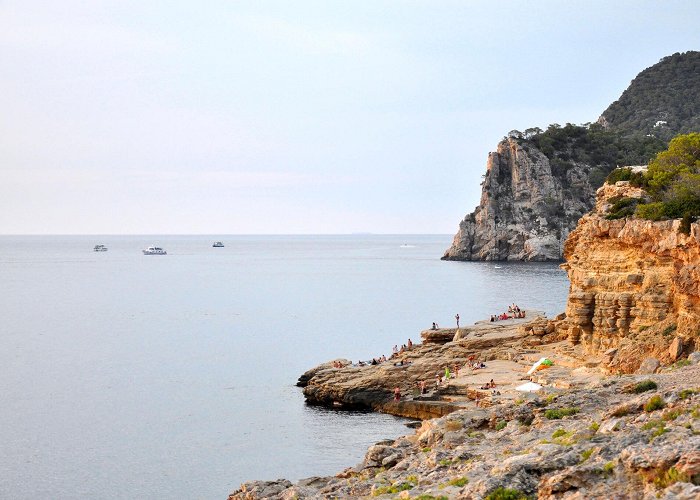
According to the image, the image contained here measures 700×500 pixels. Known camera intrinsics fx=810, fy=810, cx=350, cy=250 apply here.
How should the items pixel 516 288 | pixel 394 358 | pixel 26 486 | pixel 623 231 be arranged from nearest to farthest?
pixel 26 486
pixel 623 231
pixel 394 358
pixel 516 288

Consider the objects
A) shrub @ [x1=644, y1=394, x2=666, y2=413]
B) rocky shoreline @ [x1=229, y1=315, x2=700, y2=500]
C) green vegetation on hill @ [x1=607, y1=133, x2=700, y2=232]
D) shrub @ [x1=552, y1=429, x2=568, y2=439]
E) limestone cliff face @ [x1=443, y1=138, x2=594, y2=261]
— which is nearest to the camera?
rocky shoreline @ [x1=229, y1=315, x2=700, y2=500]

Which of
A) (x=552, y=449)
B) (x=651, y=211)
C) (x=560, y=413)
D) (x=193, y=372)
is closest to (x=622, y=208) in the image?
(x=651, y=211)

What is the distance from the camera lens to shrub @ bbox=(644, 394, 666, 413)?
71.6 feet

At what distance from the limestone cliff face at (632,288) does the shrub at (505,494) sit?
21818 mm

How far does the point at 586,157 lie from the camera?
567ft

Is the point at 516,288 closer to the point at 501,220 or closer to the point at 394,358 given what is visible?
the point at 501,220

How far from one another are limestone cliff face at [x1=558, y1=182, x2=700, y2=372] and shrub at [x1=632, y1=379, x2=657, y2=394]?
1137cm

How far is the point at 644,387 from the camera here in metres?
26.7

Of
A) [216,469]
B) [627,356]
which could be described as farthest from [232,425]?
[627,356]

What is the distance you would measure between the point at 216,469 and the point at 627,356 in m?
21.2

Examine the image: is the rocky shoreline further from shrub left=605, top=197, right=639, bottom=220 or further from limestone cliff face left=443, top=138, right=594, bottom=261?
limestone cliff face left=443, top=138, right=594, bottom=261

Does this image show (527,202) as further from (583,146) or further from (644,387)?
(644,387)

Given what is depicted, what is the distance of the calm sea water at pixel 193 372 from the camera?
1626 inches

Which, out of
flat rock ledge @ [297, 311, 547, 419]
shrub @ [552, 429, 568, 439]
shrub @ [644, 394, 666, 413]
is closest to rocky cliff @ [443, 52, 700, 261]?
flat rock ledge @ [297, 311, 547, 419]
